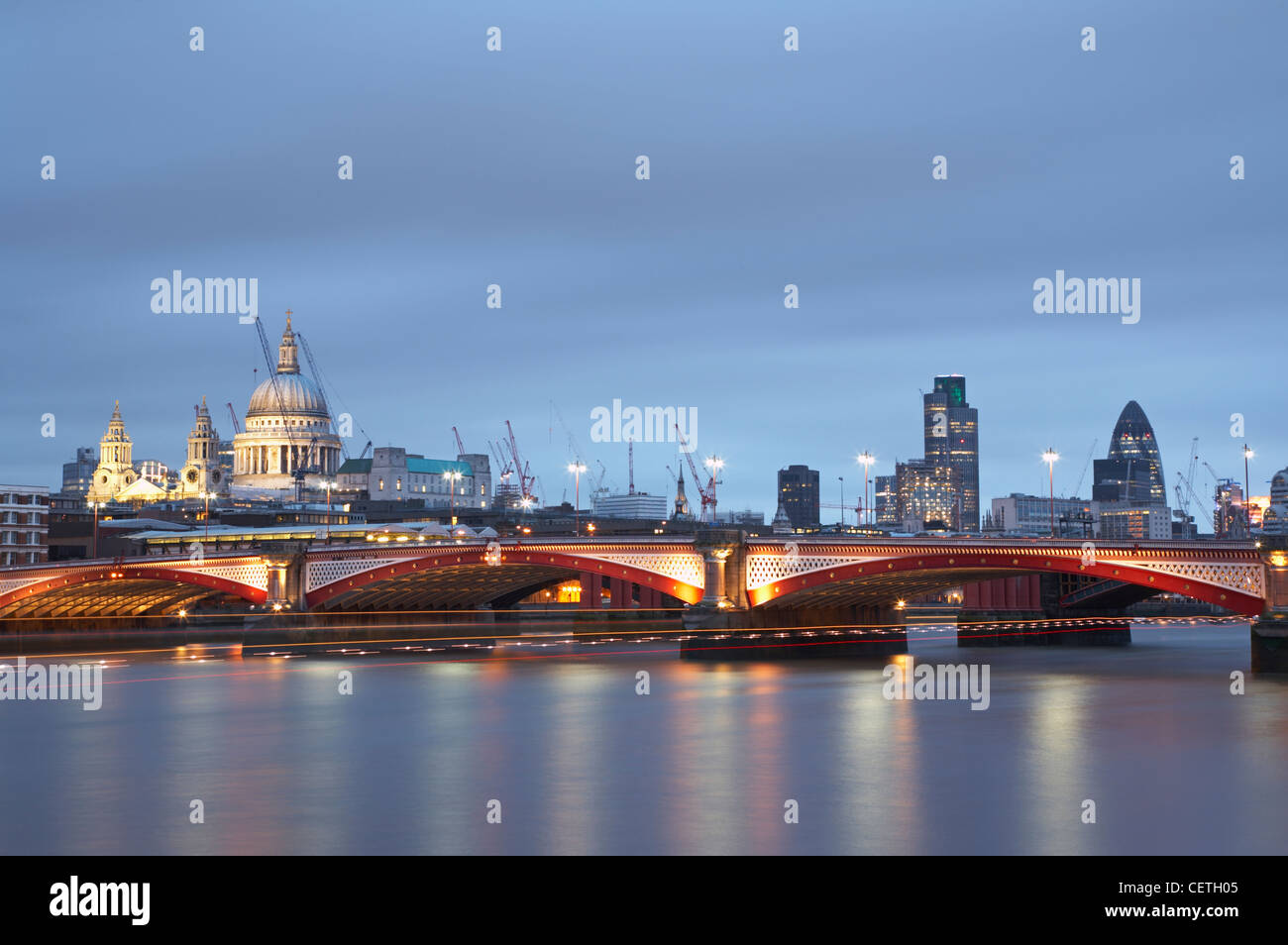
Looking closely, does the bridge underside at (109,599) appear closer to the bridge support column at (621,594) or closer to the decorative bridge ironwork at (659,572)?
the decorative bridge ironwork at (659,572)

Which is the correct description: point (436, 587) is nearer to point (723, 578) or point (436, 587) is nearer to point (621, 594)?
point (621, 594)

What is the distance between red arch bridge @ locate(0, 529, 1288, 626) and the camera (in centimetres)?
5928

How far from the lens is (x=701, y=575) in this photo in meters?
73.2

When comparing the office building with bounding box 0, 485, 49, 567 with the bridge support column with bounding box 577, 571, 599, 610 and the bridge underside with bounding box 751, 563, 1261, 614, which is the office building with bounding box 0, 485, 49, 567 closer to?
the bridge support column with bounding box 577, 571, 599, 610

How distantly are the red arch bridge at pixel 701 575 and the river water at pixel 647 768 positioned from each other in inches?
193

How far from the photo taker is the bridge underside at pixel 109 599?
98.3 m

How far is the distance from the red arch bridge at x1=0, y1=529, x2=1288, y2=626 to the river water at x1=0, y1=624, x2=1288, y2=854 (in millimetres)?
4900

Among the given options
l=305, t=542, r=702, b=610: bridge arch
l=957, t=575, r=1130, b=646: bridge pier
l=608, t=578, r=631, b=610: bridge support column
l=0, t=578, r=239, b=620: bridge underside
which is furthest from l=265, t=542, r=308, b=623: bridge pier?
l=957, t=575, r=1130, b=646: bridge pier

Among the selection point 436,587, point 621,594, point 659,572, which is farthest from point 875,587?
point 621,594

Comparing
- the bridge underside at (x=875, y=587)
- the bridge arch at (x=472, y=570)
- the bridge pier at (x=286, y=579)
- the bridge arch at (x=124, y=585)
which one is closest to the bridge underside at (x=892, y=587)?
the bridge underside at (x=875, y=587)
